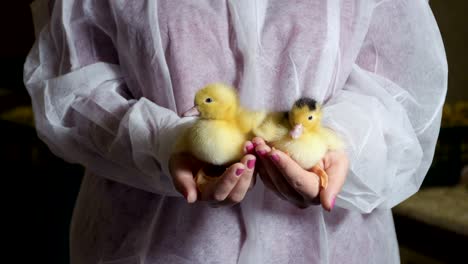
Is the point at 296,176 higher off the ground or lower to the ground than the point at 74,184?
higher

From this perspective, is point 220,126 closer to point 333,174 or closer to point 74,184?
point 333,174

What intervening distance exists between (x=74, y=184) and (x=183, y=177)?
1.37 meters

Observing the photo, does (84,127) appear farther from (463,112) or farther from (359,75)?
(463,112)

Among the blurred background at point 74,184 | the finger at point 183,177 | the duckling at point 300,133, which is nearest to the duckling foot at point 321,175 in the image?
the duckling at point 300,133

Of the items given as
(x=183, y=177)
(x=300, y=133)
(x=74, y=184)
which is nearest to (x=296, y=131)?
(x=300, y=133)

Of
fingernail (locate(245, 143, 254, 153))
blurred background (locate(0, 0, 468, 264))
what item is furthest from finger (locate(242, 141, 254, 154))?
blurred background (locate(0, 0, 468, 264))

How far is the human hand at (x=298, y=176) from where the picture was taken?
1.69ft

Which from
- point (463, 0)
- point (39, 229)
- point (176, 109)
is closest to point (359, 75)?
point (176, 109)

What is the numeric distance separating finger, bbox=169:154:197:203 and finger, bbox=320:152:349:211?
109 mm

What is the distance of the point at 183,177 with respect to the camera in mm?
563

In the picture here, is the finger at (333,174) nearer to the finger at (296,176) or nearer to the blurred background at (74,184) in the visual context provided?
the finger at (296,176)

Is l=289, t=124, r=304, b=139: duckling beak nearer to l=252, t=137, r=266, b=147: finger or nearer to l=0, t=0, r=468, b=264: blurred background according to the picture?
l=252, t=137, r=266, b=147: finger

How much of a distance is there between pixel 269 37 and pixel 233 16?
44 millimetres

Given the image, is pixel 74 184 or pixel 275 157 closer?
pixel 275 157
